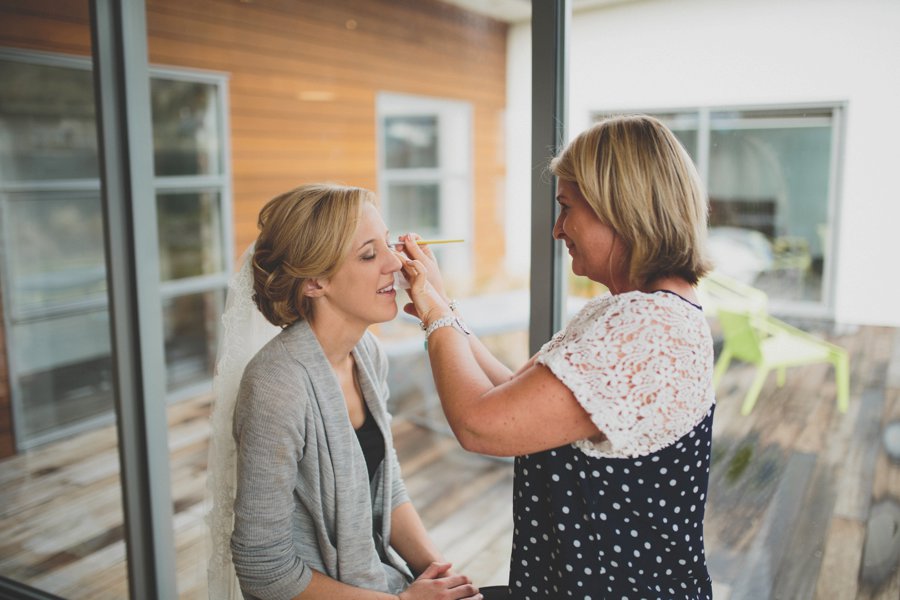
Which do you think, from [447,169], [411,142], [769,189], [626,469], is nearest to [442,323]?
[626,469]

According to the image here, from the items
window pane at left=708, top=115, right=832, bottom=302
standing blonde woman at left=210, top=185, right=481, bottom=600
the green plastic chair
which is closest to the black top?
standing blonde woman at left=210, top=185, right=481, bottom=600

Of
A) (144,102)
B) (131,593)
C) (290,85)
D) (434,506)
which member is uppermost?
(290,85)

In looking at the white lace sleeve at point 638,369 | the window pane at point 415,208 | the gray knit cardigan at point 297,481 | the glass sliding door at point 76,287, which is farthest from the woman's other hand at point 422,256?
the window pane at point 415,208

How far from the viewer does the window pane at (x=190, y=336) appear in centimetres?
493

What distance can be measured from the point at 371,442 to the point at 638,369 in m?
0.71

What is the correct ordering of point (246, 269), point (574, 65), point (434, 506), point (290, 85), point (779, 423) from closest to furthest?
point (246, 269), point (574, 65), point (779, 423), point (434, 506), point (290, 85)

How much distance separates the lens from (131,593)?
2215mm

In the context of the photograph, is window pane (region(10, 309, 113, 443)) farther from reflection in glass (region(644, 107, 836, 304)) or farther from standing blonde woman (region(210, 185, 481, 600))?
reflection in glass (region(644, 107, 836, 304))

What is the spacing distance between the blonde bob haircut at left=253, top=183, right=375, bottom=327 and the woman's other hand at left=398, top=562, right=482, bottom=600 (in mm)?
607

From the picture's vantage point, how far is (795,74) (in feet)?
5.64

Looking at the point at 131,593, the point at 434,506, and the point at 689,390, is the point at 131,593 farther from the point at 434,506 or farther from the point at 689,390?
the point at 689,390

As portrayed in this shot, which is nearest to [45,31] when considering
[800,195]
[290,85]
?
[290,85]

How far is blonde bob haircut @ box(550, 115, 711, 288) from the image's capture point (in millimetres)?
1042

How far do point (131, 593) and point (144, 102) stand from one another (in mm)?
1442
